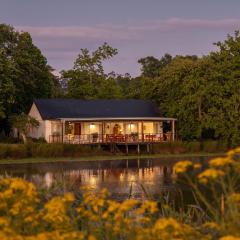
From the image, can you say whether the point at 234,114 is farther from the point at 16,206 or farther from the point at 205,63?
the point at 16,206

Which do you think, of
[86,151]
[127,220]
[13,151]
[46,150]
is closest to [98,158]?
[86,151]

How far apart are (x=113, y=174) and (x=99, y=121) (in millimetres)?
21305

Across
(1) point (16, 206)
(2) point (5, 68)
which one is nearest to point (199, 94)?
(2) point (5, 68)

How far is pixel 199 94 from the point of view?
54469 mm

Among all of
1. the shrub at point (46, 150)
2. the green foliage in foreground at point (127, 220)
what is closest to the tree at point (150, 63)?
the shrub at point (46, 150)

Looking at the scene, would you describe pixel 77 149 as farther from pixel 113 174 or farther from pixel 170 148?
pixel 113 174

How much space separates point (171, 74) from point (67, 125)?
35.2 ft

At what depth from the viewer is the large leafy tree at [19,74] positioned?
55.1 meters

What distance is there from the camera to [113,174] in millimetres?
35938

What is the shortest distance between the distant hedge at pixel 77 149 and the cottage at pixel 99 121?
56.8 inches

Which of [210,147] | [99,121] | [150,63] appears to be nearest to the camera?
[210,147]

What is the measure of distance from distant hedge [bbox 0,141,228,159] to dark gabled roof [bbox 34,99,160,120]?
452 centimetres

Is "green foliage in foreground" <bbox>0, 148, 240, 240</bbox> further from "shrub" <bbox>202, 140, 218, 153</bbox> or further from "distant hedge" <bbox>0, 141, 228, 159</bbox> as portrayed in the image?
"shrub" <bbox>202, 140, 218, 153</bbox>

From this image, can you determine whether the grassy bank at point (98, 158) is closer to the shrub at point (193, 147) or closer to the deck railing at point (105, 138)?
the shrub at point (193, 147)
